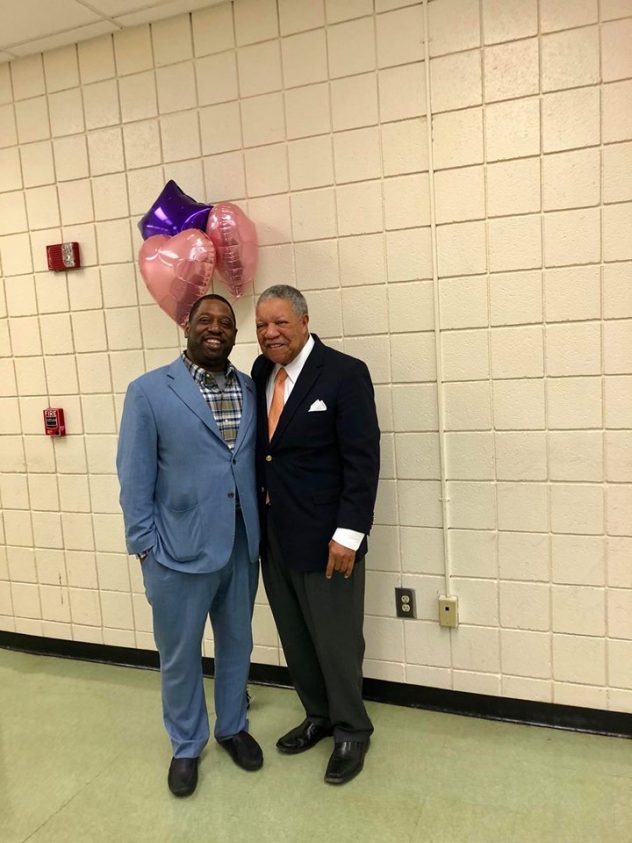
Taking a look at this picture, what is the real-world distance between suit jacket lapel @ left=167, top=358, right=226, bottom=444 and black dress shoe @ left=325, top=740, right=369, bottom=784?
43.4 inches

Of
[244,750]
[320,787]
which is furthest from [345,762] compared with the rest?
[244,750]

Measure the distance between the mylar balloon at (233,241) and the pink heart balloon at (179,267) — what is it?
47 mm

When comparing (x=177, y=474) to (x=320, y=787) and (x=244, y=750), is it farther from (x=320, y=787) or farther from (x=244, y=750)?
(x=320, y=787)

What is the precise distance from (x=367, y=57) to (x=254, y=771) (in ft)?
8.17

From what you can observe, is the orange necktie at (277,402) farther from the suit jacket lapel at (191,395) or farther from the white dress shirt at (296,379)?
the suit jacket lapel at (191,395)

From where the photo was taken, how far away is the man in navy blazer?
2006 millimetres

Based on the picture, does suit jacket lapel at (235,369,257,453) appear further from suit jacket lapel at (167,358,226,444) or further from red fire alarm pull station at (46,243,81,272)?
red fire alarm pull station at (46,243,81,272)

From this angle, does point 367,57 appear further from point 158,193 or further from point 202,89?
point 158,193

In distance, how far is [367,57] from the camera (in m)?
2.25

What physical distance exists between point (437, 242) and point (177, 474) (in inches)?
47.2

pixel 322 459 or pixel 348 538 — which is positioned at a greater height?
pixel 322 459

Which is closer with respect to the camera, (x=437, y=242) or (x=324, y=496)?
(x=324, y=496)

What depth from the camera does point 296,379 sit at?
207 centimetres

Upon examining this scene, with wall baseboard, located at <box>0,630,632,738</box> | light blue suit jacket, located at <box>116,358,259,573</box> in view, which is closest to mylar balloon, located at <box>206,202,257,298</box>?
light blue suit jacket, located at <box>116,358,259,573</box>
